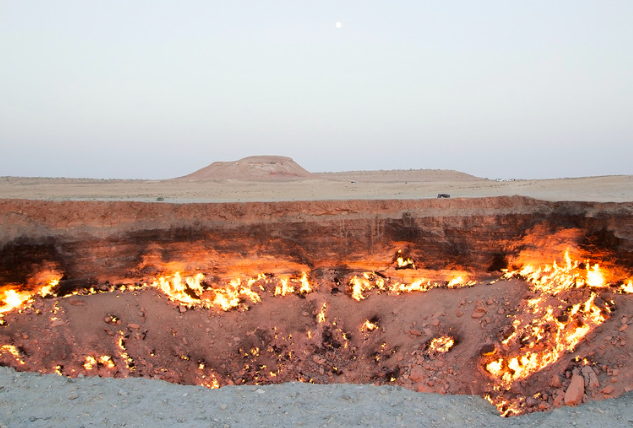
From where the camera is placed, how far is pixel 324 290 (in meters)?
13.4

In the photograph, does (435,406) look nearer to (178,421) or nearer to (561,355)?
(561,355)

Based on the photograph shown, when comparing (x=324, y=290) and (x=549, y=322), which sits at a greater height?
(x=324, y=290)

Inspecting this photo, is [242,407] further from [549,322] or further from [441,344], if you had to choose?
[549,322]

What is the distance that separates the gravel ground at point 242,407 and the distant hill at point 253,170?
2878 cm

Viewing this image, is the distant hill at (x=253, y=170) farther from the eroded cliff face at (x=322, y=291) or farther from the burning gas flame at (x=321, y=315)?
the burning gas flame at (x=321, y=315)

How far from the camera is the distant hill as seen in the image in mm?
38375

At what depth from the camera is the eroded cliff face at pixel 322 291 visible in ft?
35.1

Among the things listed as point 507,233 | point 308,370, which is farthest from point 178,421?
Answer: point 507,233

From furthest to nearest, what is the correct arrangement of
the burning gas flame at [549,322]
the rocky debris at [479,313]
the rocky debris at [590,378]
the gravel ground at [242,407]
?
the rocky debris at [479,313]
the burning gas flame at [549,322]
the rocky debris at [590,378]
the gravel ground at [242,407]

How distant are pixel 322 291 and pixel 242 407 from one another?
5.37 m

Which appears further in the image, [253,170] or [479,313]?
[253,170]

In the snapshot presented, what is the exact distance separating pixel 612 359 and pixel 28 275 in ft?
47.7

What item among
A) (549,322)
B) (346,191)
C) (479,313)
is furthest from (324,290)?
(346,191)

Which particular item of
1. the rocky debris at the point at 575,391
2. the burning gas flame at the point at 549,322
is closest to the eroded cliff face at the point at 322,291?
the burning gas flame at the point at 549,322
